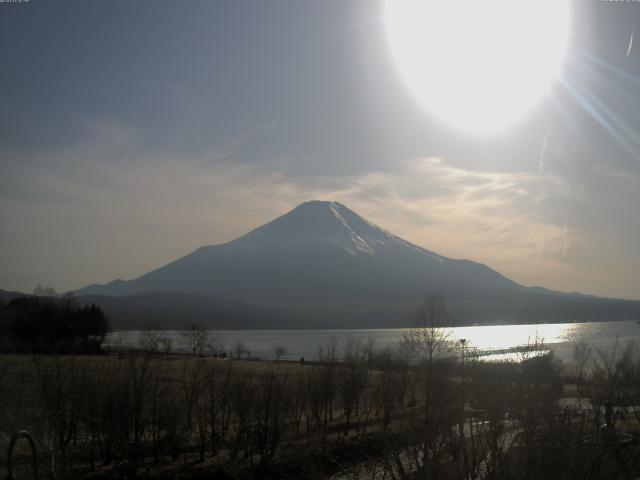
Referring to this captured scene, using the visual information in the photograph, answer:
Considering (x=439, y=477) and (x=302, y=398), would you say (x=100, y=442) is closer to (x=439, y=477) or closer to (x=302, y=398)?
(x=302, y=398)

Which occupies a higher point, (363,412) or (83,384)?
(83,384)

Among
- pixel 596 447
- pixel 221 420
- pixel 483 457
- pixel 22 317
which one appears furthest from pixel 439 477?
pixel 22 317

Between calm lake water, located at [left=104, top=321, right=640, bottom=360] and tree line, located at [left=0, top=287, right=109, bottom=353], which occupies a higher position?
tree line, located at [left=0, top=287, right=109, bottom=353]

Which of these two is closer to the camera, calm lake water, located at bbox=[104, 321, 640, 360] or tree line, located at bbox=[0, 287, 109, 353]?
tree line, located at bbox=[0, 287, 109, 353]

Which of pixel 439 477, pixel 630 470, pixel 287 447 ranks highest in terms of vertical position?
pixel 439 477

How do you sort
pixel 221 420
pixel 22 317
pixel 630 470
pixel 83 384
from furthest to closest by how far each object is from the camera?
pixel 22 317 < pixel 221 420 < pixel 83 384 < pixel 630 470

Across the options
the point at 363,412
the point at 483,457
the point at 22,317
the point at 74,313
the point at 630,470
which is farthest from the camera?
the point at 74,313

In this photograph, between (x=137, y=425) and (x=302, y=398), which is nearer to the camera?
(x=137, y=425)

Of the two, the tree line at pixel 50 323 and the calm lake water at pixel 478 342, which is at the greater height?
the tree line at pixel 50 323

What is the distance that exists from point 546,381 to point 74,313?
5820 cm

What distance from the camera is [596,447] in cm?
870

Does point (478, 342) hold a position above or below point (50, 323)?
below

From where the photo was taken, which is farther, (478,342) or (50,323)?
(478,342)

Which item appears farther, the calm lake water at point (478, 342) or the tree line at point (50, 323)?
the calm lake water at point (478, 342)
